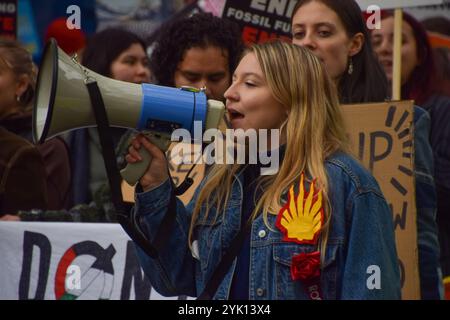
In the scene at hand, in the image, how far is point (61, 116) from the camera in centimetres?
270

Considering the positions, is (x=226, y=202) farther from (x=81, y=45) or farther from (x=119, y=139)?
(x=81, y=45)

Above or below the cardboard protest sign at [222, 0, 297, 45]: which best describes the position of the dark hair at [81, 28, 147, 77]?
below

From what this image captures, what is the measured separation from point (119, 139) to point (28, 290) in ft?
2.76

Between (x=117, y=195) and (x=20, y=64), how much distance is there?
1918mm

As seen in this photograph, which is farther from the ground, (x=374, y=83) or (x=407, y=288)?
(x=374, y=83)

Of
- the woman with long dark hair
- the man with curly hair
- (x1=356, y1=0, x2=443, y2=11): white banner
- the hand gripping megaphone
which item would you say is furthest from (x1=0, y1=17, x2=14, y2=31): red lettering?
the hand gripping megaphone

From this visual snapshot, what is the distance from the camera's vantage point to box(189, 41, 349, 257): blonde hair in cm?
267

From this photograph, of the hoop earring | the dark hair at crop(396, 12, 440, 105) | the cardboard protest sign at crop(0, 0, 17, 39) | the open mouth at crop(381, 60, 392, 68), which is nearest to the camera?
the hoop earring

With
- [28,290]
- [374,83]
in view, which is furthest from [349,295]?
[28,290]

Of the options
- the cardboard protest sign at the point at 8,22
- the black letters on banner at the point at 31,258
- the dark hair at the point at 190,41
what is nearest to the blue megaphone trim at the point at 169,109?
the dark hair at the point at 190,41

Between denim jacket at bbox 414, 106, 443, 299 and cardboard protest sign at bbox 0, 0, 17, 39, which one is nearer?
denim jacket at bbox 414, 106, 443, 299

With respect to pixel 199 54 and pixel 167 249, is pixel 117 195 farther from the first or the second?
pixel 199 54

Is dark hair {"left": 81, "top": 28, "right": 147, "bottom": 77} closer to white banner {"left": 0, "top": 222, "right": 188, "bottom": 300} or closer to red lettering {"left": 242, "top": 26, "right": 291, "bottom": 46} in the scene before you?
red lettering {"left": 242, "top": 26, "right": 291, "bottom": 46}

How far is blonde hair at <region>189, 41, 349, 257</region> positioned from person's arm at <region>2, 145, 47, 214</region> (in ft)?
4.65
